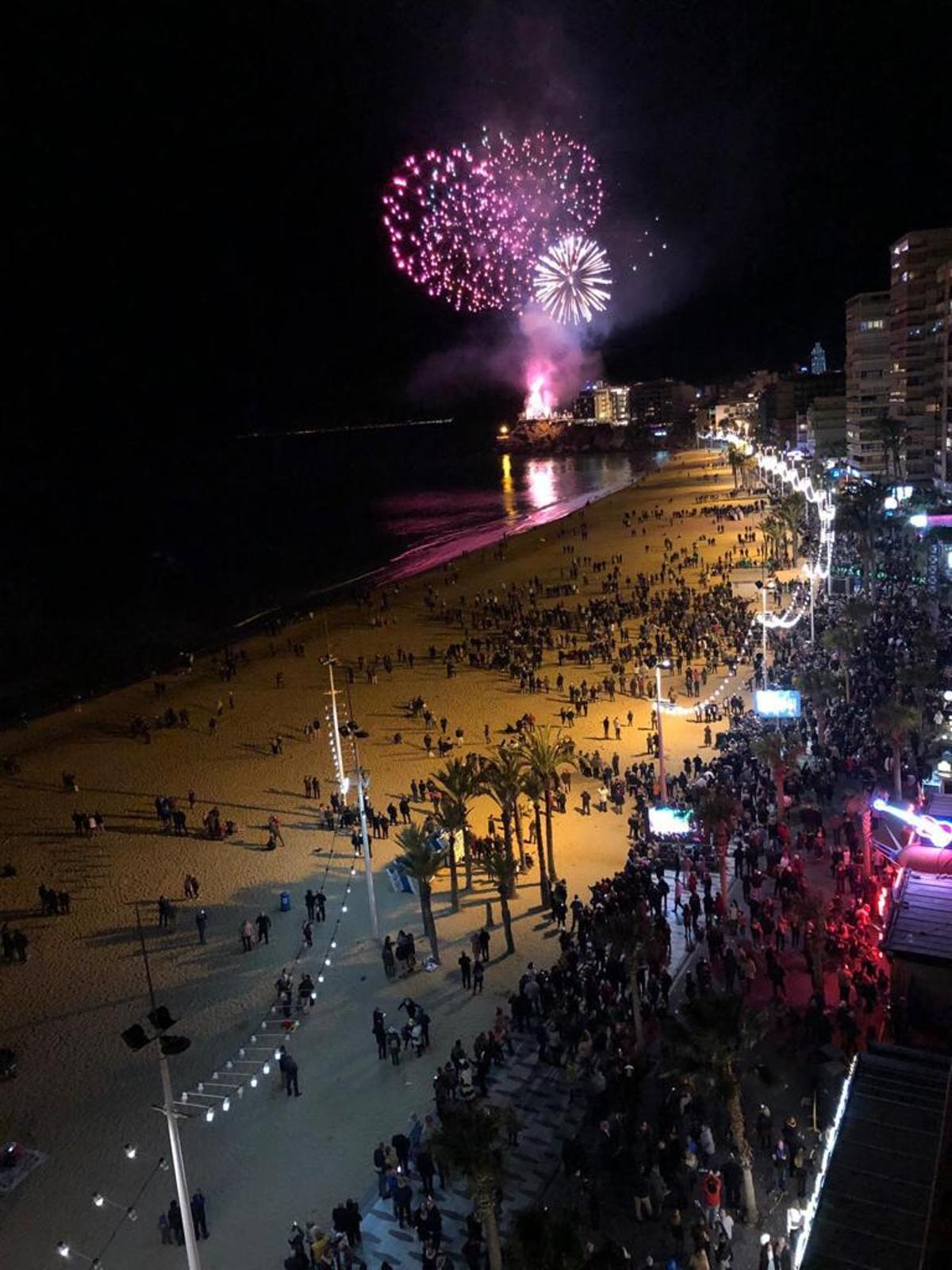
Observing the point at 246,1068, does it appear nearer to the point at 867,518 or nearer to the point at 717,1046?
the point at 717,1046

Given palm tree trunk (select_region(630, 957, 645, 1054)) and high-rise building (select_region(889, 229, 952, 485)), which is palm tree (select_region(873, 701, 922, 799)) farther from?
high-rise building (select_region(889, 229, 952, 485))

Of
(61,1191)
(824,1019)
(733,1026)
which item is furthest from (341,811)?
(733,1026)

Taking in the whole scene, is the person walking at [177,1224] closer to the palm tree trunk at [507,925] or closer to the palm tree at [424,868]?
the palm tree at [424,868]

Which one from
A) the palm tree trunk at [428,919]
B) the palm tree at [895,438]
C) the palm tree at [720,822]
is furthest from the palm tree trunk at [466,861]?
the palm tree at [895,438]

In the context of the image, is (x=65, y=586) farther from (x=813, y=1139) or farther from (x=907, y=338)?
(x=813, y=1139)

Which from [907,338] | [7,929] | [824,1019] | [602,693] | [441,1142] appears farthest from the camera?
[907,338]

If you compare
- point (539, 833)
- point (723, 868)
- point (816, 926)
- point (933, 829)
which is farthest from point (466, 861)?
point (933, 829)
